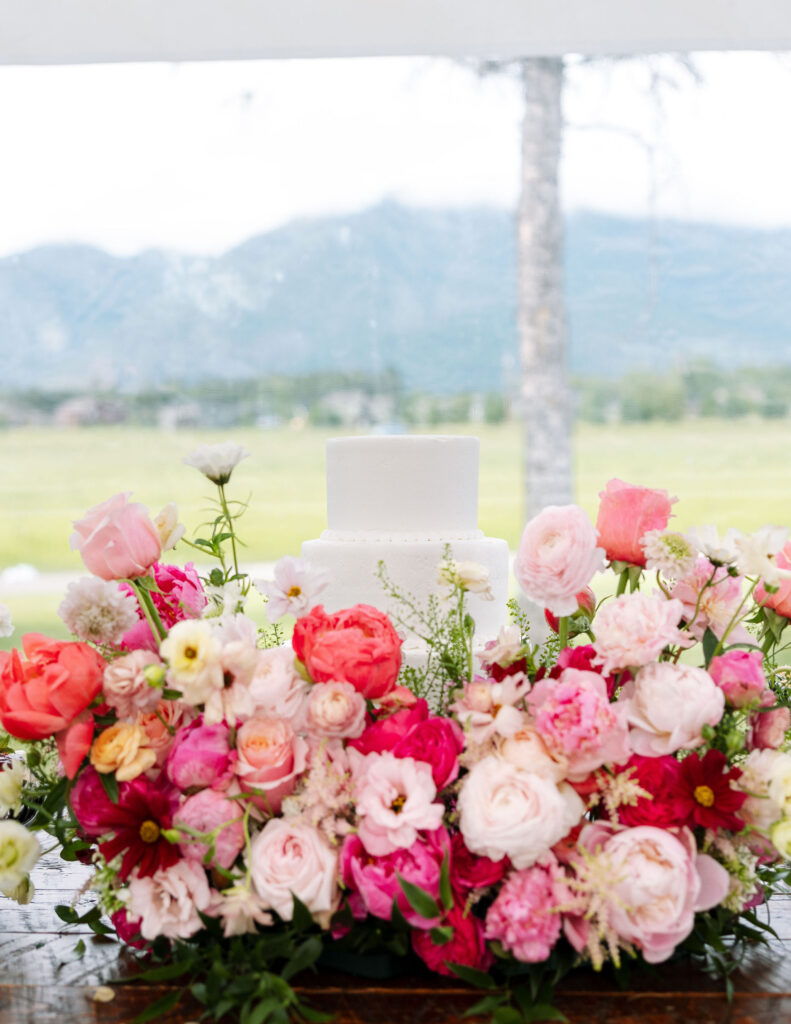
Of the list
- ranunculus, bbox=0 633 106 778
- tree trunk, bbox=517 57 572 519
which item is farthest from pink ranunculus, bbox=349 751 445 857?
tree trunk, bbox=517 57 572 519

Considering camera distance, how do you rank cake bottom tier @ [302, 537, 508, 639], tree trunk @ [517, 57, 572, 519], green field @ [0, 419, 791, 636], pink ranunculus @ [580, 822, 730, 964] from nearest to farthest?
pink ranunculus @ [580, 822, 730, 964]
cake bottom tier @ [302, 537, 508, 639]
tree trunk @ [517, 57, 572, 519]
green field @ [0, 419, 791, 636]

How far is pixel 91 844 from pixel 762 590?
0.61m

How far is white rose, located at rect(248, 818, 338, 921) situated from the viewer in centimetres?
72

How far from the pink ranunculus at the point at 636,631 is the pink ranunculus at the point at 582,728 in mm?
43

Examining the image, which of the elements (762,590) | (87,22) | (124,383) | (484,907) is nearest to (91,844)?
(484,907)

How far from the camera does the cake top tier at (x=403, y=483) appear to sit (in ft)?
3.83

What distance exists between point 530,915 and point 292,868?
6.6 inches

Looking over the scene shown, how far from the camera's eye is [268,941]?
0.73 meters

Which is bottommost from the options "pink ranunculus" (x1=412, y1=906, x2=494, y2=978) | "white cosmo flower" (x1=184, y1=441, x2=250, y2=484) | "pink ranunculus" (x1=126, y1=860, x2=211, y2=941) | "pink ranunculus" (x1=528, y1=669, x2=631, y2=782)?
"pink ranunculus" (x1=412, y1=906, x2=494, y2=978)

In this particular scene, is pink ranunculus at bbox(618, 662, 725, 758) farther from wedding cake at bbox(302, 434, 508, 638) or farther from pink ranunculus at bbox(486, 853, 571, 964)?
wedding cake at bbox(302, 434, 508, 638)

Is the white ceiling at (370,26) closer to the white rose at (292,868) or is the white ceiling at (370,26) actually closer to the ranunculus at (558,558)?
the ranunculus at (558,558)

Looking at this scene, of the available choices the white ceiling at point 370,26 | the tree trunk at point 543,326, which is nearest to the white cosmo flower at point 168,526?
the white ceiling at point 370,26

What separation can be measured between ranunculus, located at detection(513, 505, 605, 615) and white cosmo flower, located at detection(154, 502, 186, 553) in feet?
0.94

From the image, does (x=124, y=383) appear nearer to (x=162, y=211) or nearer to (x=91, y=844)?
(x=162, y=211)
